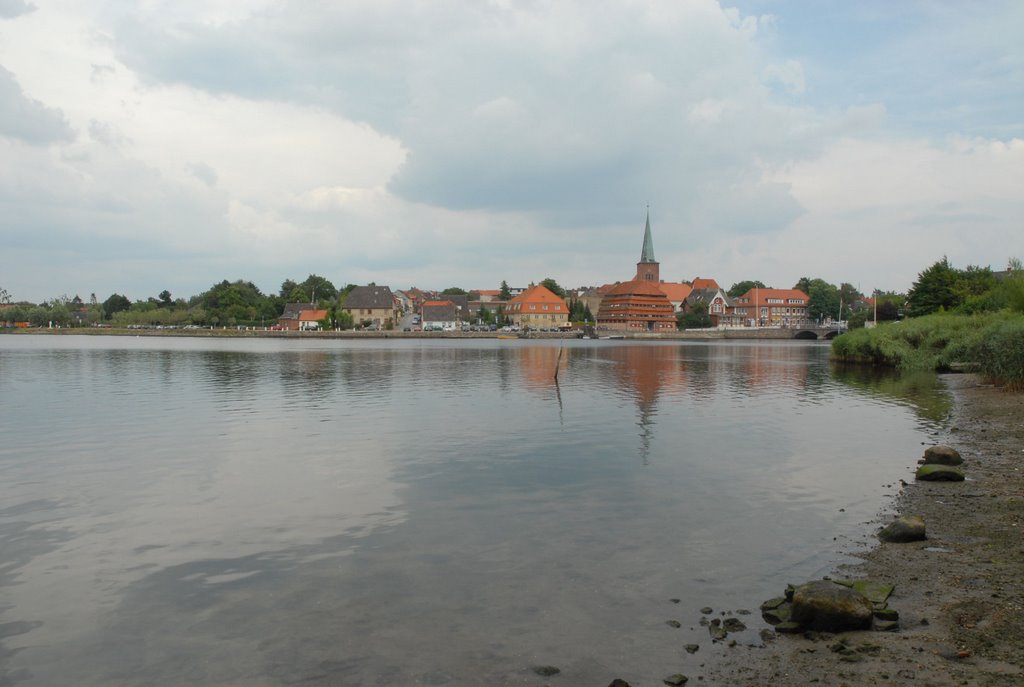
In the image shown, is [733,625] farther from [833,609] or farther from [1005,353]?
[1005,353]

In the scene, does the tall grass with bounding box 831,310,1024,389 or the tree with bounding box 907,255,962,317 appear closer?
the tall grass with bounding box 831,310,1024,389

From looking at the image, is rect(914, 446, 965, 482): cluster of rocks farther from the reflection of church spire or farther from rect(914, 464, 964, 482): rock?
the reflection of church spire

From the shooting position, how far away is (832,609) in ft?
33.9

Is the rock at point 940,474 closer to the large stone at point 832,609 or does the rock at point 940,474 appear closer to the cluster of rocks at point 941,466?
the cluster of rocks at point 941,466

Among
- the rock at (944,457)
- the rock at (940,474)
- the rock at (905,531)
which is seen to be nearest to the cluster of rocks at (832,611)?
the rock at (905,531)

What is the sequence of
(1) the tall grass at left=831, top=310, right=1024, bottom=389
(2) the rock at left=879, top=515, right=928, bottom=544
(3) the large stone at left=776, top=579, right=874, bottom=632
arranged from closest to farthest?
(3) the large stone at left=776, top=579, right=874, bottom=632 → (2) the rock at left=879, top=515, right=928, bottom=544 → (1) the tall grass at left=831, top=310, right=1024, bottom=389

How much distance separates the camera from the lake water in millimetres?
10289

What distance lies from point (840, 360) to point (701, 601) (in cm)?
8614

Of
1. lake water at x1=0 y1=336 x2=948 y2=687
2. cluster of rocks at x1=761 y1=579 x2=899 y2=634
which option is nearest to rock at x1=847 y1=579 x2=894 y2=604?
cluster of rocks at x1=761 y1=579 x2=899 y2=634

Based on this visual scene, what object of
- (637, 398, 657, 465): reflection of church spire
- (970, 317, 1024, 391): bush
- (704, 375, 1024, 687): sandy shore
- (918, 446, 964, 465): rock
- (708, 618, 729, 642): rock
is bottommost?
(708, 618, 729, 642): rock

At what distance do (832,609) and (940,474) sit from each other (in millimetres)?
12042

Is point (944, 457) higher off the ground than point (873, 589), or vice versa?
point (944, 457)

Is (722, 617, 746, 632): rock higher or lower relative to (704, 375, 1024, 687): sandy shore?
lower

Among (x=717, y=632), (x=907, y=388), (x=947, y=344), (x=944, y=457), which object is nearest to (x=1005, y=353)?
(x=907, y=388)
